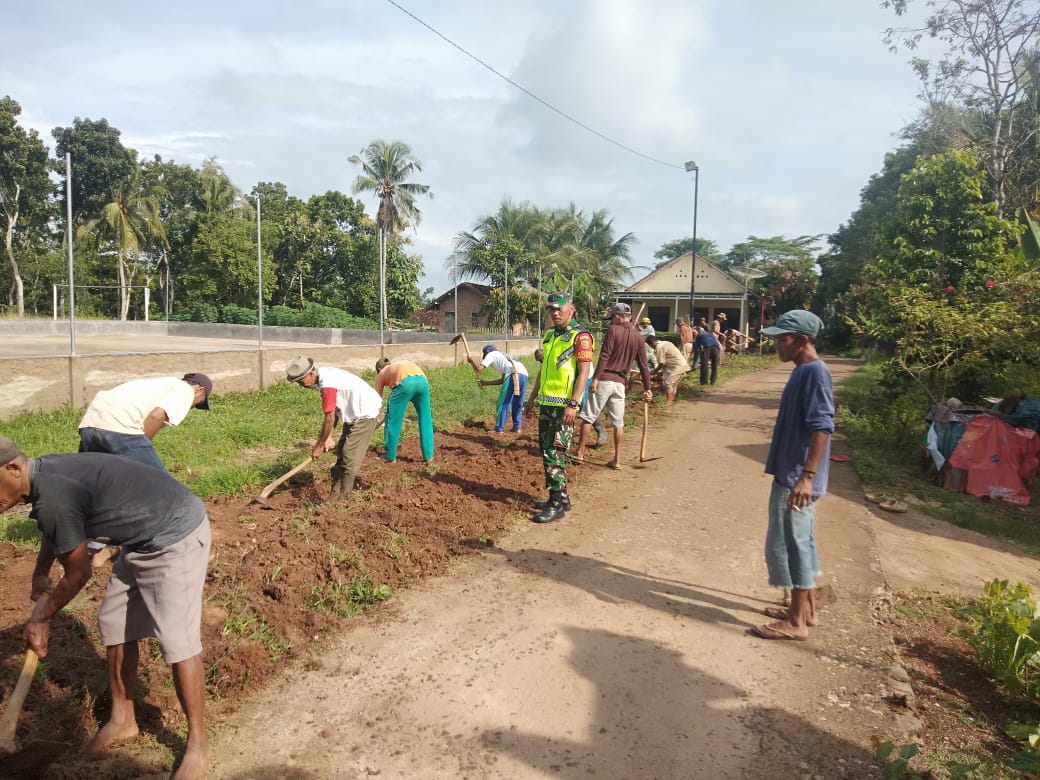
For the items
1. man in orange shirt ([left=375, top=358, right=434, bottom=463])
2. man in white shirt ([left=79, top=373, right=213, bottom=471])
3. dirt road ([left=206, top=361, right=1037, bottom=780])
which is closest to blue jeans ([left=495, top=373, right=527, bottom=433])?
man in orange shirt ([left=375, top=358, right=434, bottom=463])

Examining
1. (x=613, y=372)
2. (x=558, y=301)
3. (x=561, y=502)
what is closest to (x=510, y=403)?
(x=613, y=372)

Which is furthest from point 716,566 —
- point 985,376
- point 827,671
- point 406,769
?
point 985,376

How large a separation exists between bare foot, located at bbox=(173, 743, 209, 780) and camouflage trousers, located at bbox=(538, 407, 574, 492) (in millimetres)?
3354

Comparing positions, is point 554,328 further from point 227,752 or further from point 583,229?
point 583,229

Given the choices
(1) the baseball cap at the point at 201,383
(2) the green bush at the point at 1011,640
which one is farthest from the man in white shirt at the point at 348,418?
(2) the green bush at the point at 1011,640

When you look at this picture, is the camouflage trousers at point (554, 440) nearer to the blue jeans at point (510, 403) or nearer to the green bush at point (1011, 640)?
the green bush at point (1011, 640)

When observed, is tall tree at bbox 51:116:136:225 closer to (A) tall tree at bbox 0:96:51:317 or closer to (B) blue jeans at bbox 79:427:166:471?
(A) tall tree at bbox 0:96:51:317

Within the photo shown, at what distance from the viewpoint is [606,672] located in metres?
3.42

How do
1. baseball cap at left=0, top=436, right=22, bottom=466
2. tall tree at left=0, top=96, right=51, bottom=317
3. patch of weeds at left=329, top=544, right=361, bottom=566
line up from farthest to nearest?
1. tall tree at left=0, top=96, right=51, bottom=317
2. patch of weeds at left=329, top=544, right=361, bottom=566
3. baseball cap at left=0, top=436, right=22, bottom=466

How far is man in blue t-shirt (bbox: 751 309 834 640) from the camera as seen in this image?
3635 mm

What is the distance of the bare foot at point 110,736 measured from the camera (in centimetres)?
270

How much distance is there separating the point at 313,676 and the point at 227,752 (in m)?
0.61

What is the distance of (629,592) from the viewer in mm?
4379

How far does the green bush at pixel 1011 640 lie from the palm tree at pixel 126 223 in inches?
1354
